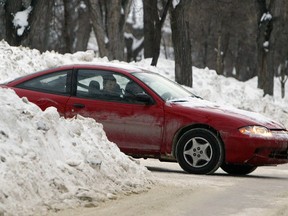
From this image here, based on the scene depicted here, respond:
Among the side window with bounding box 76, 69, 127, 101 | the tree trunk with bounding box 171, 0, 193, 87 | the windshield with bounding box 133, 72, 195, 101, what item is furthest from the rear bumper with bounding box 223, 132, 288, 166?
the tree trunk with bounding box 171, 0, 193, 87

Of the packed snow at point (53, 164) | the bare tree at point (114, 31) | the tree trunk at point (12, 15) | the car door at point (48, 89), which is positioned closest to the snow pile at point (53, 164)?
the packed snow at point (53, 164)

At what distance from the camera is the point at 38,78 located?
38.8ft

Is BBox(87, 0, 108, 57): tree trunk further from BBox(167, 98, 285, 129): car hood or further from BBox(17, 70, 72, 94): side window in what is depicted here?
→ BBox(167, 98, 285, 129): car hood

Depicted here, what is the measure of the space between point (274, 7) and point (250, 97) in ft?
15.2

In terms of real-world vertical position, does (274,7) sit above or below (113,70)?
above

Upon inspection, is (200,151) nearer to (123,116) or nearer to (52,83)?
(123,116)

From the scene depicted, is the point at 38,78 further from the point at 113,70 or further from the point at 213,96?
the point at 213,96

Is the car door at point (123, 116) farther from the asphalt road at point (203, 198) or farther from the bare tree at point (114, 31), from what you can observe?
the bare tree at point (114, 31)

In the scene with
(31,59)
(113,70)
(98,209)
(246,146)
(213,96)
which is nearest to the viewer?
(98,209)

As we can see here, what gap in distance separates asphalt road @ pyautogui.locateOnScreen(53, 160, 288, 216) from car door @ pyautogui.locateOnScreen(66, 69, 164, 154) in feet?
1.47

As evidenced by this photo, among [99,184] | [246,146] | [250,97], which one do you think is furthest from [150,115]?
[250,97]

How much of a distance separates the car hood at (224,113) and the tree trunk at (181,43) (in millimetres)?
12856

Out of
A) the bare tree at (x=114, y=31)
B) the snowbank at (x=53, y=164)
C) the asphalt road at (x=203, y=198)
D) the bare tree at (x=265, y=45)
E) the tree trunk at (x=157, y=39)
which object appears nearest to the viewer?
the snowbank at (x=53, y=164)

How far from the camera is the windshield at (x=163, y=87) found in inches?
456
